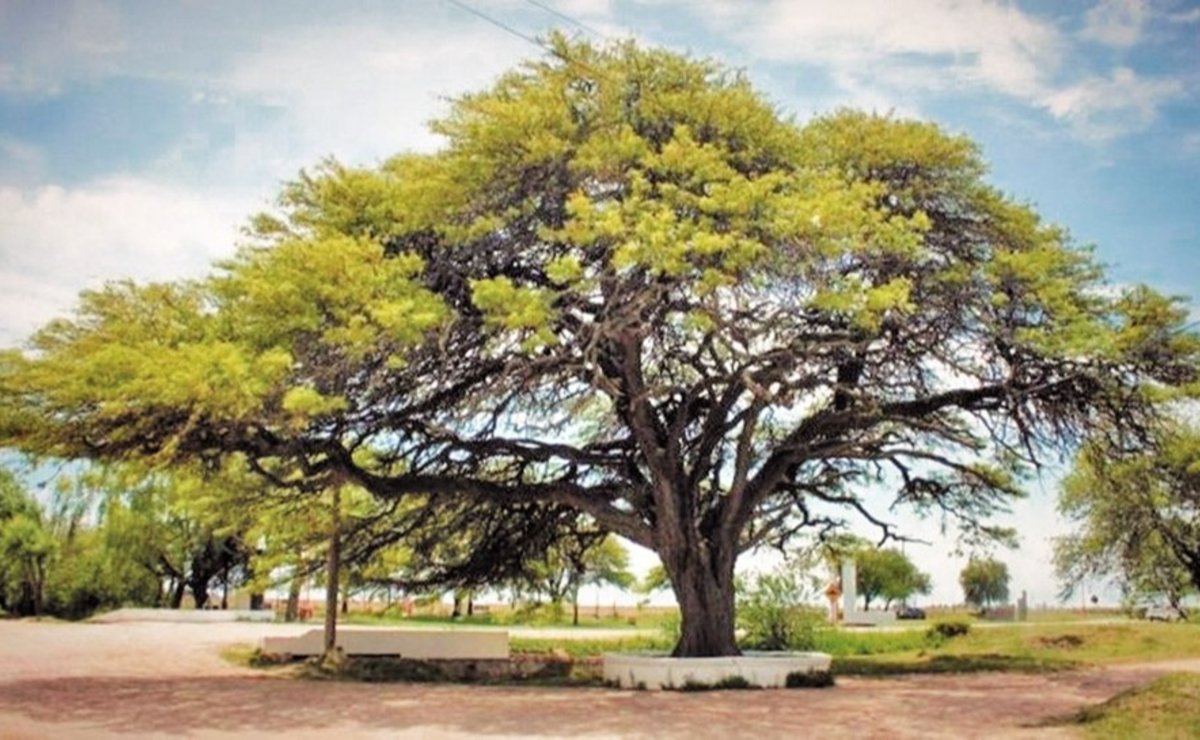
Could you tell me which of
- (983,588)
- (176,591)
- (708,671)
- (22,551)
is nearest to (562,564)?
(708,671)

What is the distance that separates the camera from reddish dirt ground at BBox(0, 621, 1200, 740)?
11406 mm

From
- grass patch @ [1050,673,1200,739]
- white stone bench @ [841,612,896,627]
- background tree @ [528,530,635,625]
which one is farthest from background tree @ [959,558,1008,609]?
grass patch @ [1050,673,1200,739]

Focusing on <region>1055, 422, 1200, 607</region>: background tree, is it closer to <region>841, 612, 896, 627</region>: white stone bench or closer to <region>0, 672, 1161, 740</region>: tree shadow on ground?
<region>0, 672, 1161, 740</region>: tree shadow on ground

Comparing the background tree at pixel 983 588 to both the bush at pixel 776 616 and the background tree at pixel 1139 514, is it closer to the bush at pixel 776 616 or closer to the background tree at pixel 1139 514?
the background tree at pixel 1139 514

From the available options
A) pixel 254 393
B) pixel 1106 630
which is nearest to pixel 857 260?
pixel 254 393

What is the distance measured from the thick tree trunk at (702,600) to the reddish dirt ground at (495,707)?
2.30 metres

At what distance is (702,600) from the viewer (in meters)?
18.5

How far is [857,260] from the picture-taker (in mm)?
16109

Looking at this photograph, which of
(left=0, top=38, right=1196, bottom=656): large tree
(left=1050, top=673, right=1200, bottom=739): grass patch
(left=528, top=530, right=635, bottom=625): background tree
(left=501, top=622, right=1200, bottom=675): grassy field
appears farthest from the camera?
(left=528, top=530, right=635, bottom=625): background tree

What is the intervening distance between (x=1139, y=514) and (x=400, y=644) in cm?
1892

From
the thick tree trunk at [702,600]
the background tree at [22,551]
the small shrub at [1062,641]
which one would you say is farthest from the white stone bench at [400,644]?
the background tree at [22,551]

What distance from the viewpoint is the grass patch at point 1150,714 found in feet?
35.2

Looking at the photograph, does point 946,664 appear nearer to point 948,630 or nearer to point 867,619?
point 948,630

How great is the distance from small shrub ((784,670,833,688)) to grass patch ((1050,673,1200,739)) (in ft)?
17.2
